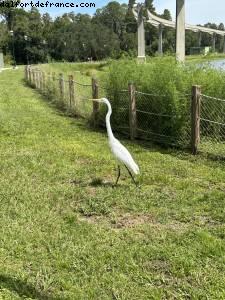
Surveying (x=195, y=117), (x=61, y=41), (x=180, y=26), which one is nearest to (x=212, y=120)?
(x=195, y=117)

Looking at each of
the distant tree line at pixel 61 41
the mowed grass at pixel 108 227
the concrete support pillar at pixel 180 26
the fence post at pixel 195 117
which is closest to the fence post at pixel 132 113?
the mowed grass at pixel 108 227

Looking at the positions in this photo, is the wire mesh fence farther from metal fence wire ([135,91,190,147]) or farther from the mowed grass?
the mowed grass

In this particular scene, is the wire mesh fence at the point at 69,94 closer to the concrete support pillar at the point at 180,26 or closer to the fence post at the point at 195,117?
the fence post at the point at 195,117

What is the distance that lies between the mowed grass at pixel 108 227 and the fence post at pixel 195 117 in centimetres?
31

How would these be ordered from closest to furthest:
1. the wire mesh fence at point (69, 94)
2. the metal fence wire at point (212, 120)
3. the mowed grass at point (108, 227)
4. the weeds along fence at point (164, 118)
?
the mowed grass at point (108, 227)
the weeds along fence at point (164, 118)
the metal fence wire at point (212, 120)
the wire mesh fence at point (69, 94)

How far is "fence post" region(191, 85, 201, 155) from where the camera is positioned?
861cm

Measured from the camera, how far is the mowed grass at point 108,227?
425 cm

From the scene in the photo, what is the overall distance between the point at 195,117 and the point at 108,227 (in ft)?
12.6

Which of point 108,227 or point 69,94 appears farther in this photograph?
point 69,94

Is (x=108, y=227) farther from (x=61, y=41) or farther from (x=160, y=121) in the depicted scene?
(x=61, y=41)

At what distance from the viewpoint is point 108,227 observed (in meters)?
5.52

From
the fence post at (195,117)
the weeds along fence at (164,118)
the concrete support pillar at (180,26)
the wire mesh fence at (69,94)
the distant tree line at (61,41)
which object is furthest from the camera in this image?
the distant tree line at (61,41)

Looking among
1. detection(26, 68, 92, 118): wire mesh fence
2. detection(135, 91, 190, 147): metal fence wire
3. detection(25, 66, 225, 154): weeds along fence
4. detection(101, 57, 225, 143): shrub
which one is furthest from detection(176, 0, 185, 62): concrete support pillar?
detection(135, 91, 190, 147): metal fence wire

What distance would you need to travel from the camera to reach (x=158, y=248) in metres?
4.86
